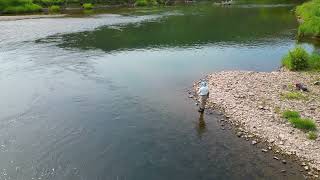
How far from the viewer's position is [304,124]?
80.9ft

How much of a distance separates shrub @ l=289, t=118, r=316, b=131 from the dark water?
165 inches

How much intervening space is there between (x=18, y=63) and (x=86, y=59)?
743 centimetres

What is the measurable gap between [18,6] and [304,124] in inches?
3215

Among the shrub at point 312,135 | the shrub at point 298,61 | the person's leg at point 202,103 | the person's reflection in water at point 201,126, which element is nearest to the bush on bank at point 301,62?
the shrub at point 298,61

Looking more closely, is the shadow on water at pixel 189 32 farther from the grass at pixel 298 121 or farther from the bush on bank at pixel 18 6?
the bush on bank at pixel 18 6

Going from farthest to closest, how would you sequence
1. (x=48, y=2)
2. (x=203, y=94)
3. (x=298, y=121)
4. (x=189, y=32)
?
1. (x=48, y=2)
2. (x=189, y=32)
3. (x=203, y=94)
4. (x=298, y=121)

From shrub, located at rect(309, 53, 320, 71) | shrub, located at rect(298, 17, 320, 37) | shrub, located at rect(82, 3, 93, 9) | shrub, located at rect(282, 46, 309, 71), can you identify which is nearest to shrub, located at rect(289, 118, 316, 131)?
shrub, located at rect(282, 46, 309, 71)

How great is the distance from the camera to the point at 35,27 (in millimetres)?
66688

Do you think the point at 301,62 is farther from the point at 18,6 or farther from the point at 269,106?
the point at 18,6

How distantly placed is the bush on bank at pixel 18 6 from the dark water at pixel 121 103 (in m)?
25.2

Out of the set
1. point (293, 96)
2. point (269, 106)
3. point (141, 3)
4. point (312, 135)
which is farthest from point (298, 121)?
point (141, 3)

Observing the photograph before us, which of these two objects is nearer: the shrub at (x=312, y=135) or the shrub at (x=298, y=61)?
the shrub at (x=312, y=135)

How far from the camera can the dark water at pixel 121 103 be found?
20781 millimetres

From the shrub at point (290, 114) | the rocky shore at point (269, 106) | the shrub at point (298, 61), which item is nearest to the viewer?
the rocky shore at point (269, 106)
